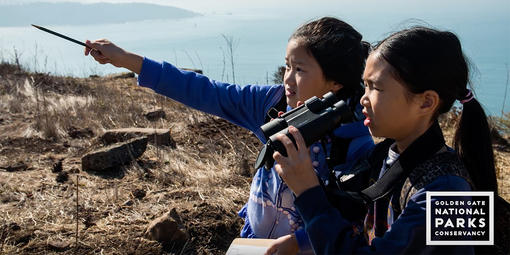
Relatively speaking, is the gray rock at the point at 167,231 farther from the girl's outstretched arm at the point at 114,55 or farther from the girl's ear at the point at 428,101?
the girl's ear at the point at 428,101

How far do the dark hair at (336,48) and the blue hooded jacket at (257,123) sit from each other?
0.52ft

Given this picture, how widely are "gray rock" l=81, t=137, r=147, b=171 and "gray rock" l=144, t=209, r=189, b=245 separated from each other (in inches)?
47.8

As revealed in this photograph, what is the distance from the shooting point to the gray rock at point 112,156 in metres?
4.16

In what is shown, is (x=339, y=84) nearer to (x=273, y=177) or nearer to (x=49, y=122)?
(x=273, y=177)

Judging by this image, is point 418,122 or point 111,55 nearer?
point 418,122

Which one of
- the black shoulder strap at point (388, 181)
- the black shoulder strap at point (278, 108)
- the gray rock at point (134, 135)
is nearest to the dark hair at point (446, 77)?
the black shoulder strap at point (388, 181)

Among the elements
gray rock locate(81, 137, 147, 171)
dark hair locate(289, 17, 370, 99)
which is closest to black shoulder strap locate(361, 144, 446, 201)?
dark hair locate(289, 17, 370, 99)

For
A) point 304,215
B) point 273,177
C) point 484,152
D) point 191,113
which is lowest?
point 191,113

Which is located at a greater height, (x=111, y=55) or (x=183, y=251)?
(x=111, y=55)

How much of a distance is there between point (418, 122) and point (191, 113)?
15.4 feet

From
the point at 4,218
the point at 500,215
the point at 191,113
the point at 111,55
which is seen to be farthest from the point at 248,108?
the point at 191,113

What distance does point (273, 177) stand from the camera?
7.28ft

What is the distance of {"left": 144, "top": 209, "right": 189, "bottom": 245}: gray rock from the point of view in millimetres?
3043

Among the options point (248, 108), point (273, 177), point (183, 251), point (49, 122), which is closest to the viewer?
point (273, 177)
